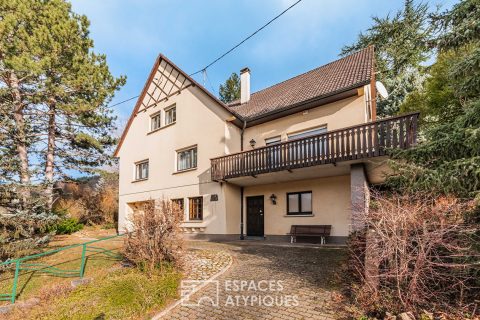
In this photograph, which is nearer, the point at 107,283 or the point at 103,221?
the point at 107,283

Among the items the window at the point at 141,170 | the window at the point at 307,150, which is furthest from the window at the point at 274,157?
the window at the point at 141,170

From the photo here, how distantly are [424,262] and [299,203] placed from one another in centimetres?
843

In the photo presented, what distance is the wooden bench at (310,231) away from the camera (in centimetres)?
1148

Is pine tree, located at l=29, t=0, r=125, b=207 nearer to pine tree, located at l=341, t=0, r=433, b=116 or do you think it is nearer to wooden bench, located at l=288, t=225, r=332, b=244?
wooden bench, located at l=288, t=225, r=332, b=244

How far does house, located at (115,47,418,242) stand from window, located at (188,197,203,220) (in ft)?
0.20

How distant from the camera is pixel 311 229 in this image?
11.9 meters

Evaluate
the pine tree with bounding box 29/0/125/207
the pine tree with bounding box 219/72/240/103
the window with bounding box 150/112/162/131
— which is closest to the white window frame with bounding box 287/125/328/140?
the window with bounding box 150/112/162/131

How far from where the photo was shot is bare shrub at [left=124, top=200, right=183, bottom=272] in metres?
7.35

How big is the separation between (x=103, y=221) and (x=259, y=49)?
18.6m

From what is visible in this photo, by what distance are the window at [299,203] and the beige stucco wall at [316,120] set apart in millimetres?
2918

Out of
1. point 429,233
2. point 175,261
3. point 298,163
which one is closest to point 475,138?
point 429,233

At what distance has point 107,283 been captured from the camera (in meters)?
6.88

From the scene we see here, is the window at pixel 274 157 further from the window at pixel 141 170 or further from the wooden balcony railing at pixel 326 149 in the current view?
the window at pixel 141 170

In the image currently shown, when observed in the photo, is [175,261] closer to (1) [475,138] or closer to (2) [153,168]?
(1) [475,138]
